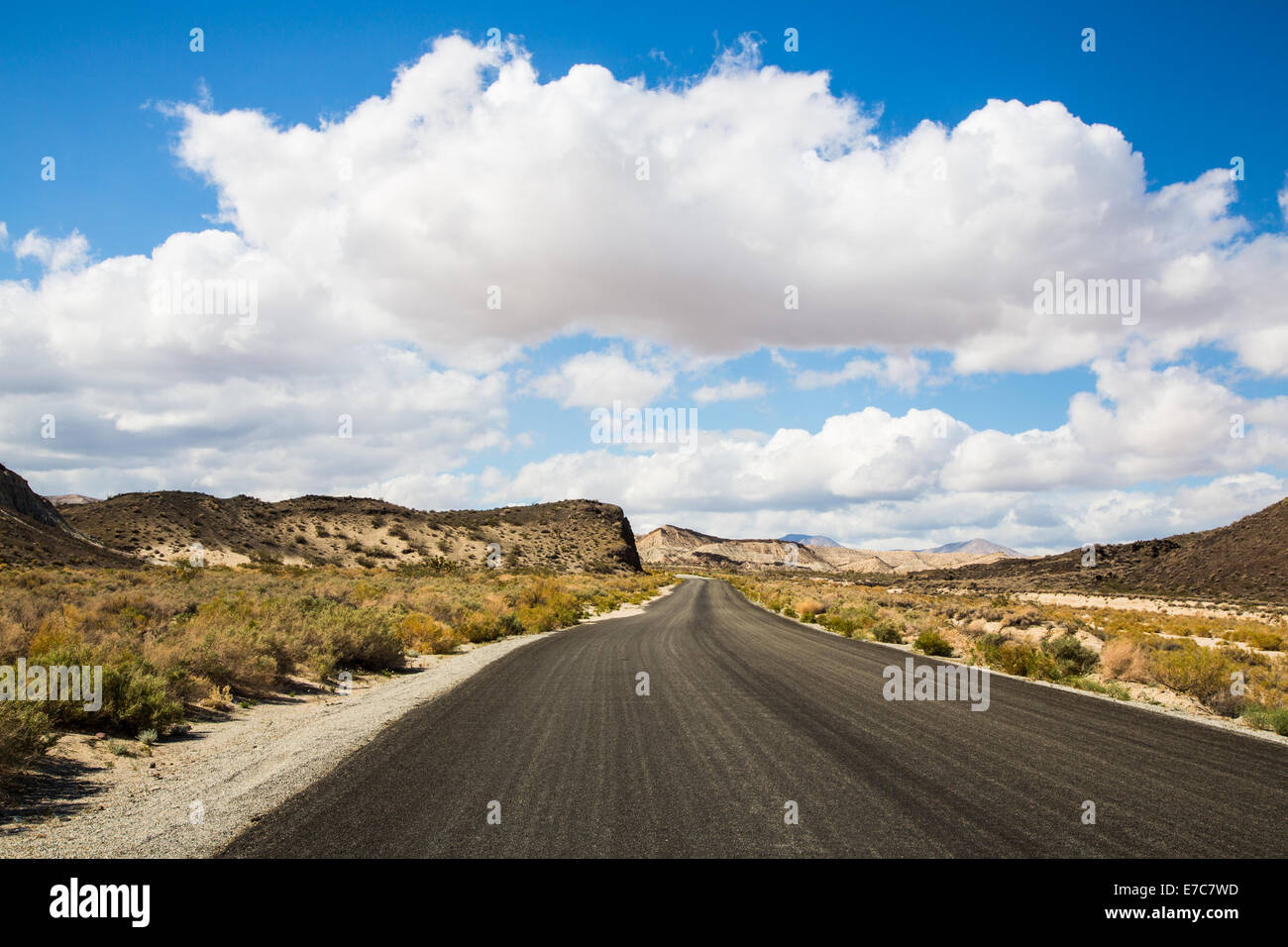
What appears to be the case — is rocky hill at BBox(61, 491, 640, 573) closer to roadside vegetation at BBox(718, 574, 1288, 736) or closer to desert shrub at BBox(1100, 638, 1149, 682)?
roadside vegetation at BBox(718, 574, 1288, 736)

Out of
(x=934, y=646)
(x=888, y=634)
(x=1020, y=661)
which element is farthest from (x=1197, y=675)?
(x=888, y=634)

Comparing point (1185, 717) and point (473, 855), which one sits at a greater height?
point (473, 855)

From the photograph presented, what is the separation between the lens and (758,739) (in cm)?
831

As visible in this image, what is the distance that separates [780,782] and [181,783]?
20.7 ft

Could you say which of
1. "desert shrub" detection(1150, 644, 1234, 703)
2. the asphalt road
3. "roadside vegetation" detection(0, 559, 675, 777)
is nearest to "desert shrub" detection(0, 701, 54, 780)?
"roadside vegetation" detection(0, 559, 675, 777)

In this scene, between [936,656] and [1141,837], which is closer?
[1141,837]

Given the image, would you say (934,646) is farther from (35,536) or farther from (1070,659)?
(35,536)

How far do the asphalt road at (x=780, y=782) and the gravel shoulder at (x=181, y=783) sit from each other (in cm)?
43

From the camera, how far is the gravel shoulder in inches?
213

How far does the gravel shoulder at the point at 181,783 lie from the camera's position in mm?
5422

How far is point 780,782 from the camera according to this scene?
664 cm
